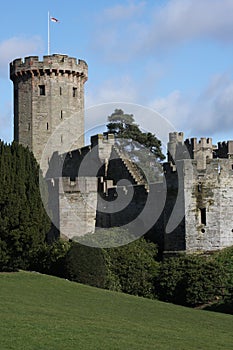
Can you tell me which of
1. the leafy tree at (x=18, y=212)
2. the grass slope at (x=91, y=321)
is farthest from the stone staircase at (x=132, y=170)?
the grass slope at (x=91, y=321)

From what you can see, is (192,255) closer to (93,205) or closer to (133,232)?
(133,232)

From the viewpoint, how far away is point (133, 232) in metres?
40.4

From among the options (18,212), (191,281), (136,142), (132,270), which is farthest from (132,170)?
(136,142)

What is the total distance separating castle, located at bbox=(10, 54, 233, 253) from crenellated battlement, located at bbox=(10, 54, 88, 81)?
0.22 ft

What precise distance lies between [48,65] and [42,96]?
2.12 meters

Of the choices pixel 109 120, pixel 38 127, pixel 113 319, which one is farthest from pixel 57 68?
pixel 113 319

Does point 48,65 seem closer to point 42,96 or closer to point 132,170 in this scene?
point 42,96

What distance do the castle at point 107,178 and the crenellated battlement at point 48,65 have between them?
7 centimetres

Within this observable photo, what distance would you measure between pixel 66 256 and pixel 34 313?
11.7 meters

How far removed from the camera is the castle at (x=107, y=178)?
121ft

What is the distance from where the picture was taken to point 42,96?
187ft

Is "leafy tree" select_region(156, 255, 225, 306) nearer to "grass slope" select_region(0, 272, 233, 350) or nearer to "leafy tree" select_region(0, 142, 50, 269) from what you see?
"grass slope" select_region(0, 272, 233, 350)

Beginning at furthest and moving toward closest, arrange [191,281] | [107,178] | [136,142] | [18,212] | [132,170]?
[136,142], [107,178], [132,170], [18,212], [191,281]

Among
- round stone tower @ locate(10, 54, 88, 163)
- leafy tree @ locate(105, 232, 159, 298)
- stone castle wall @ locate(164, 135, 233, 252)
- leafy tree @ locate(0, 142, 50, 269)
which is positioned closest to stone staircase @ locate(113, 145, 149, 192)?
stone castle wall @ locate(164, 135, 233, 252)
